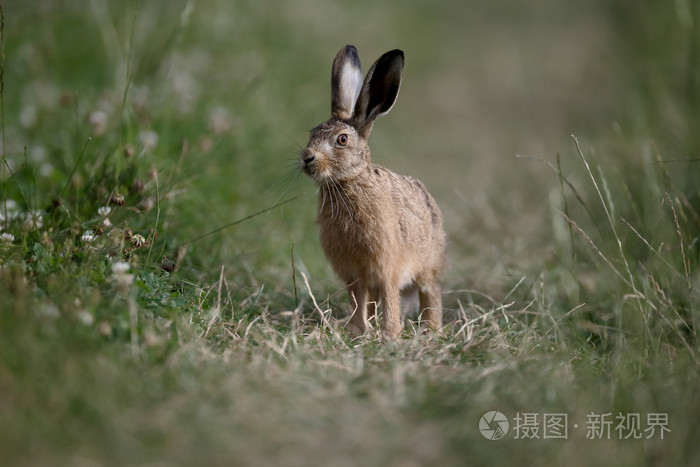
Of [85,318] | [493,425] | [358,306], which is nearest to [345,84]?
[358,306]

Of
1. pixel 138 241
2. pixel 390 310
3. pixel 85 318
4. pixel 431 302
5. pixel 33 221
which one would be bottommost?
pixel 431 302

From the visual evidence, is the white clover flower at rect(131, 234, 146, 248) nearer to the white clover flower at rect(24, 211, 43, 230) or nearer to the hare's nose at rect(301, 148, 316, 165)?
the white clover flower at rect(24, 211, 43, 230)

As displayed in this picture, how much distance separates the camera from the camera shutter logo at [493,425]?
264cm

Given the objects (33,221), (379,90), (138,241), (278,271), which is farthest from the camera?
(278,271)

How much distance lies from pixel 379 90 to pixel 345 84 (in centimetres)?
21

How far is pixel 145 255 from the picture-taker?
12.6ft

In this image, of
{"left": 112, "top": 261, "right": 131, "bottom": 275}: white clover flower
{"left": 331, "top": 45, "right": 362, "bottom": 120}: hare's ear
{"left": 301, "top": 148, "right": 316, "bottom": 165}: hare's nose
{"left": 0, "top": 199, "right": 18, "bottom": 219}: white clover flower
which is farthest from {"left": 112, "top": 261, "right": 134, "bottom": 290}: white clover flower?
{"left": 331, "top": 45, "right": 362, "bottom": 120}: hare's ear

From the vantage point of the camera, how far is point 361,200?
3.97m

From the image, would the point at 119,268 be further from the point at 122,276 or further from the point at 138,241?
the point at 138,241

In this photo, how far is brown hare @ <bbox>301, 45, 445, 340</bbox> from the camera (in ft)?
12.9

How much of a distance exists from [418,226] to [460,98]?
6581 millimetres

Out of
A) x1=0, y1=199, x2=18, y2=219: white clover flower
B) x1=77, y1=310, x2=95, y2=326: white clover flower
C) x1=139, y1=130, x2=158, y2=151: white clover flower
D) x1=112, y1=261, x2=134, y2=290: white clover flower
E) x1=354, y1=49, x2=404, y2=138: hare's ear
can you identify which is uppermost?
x1=354, y1=49, x2=404, y2=138: hare's ear

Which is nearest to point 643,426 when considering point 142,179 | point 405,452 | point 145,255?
point 405,452

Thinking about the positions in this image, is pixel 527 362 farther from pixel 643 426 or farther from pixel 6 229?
pixel 6 229
